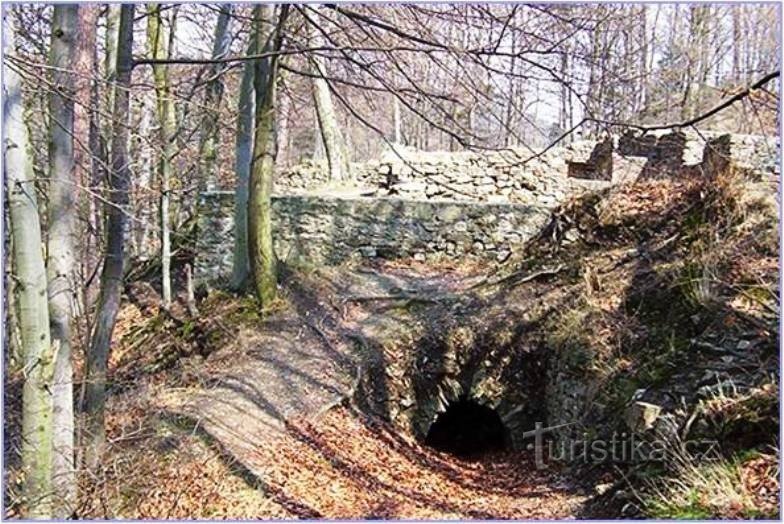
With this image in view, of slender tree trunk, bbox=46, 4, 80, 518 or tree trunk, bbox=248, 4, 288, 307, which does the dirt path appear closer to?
tree trunk, bbox=248, 4, 288, 307

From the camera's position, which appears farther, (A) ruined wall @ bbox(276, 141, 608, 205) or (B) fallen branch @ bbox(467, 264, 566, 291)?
(A) ruined wall @ bbox(276, 141, 608, 205)

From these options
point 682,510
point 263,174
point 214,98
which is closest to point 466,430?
point 263,174

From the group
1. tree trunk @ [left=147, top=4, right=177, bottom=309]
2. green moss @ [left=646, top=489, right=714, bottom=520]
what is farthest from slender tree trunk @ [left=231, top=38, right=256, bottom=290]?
green moss @ [left=646, top=489, right=714, bottom=520]

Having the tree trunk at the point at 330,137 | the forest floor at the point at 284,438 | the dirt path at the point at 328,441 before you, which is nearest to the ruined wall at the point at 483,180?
the tree trunk at the point at 330,137

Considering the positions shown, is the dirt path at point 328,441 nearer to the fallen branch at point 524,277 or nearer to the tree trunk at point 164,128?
the fallen branch at point 524,277

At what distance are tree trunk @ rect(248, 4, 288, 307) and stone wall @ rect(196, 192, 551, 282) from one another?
207 centimetres

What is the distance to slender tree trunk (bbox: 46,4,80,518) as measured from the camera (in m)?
4.06

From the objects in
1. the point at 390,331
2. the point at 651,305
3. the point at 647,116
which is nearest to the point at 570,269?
the point at 651,305

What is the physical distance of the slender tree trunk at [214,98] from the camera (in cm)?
814

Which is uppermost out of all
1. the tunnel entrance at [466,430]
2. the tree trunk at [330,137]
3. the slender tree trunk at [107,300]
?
the tree trunk at [330,137]

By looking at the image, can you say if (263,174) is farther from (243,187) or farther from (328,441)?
(328,441)

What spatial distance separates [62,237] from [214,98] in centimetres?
742

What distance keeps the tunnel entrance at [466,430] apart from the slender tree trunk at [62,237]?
4.88 m

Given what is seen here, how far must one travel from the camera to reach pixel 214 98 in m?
11.1
